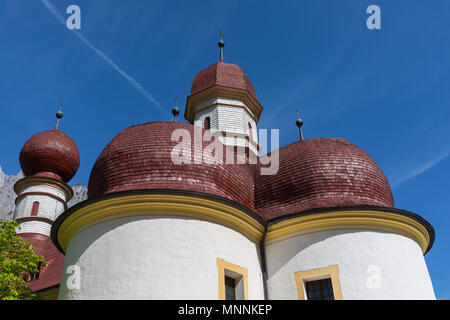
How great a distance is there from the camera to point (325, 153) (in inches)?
496

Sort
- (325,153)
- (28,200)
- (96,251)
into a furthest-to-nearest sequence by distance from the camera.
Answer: (28,200) → (325,153) → (96,251)

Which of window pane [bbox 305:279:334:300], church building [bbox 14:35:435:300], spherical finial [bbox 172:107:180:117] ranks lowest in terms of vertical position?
window pane [bbox 305:279:334:300]

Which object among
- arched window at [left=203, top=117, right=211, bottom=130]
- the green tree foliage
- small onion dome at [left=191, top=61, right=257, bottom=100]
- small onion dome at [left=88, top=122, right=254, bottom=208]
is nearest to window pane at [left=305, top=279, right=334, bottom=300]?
small onion dome at [left=88, top=122, right=254, bottom=208]

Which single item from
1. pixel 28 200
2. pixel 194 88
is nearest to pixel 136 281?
pixel 194 88

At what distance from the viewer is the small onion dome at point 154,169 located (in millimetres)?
10672

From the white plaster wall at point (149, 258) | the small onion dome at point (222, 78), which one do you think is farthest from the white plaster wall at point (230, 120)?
the white plaster wall at point (149, 258)

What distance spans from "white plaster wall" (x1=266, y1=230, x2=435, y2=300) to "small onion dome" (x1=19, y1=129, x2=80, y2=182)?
648 inches

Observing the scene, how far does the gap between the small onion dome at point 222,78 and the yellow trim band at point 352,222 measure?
952 centimetres

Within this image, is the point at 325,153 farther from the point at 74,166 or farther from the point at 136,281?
the point at 74,166

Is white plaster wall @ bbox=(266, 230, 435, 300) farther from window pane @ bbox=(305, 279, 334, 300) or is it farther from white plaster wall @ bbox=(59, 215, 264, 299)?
white plaster wall @ bbox=(59, 215, 264, 299)

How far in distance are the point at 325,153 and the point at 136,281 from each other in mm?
6627

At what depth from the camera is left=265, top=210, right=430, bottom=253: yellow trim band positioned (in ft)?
35.6

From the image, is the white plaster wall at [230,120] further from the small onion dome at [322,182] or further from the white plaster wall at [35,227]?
the white plaster wall at [35,227]

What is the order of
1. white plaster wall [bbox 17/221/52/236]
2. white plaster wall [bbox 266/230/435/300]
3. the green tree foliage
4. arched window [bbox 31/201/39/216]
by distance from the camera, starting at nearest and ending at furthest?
white plaster wall [bbox 266/230/435/300] < the green tree foliage < white plaster wall [bbox 17/221/52/236] < arched window [bbox 31/201/39/216]
